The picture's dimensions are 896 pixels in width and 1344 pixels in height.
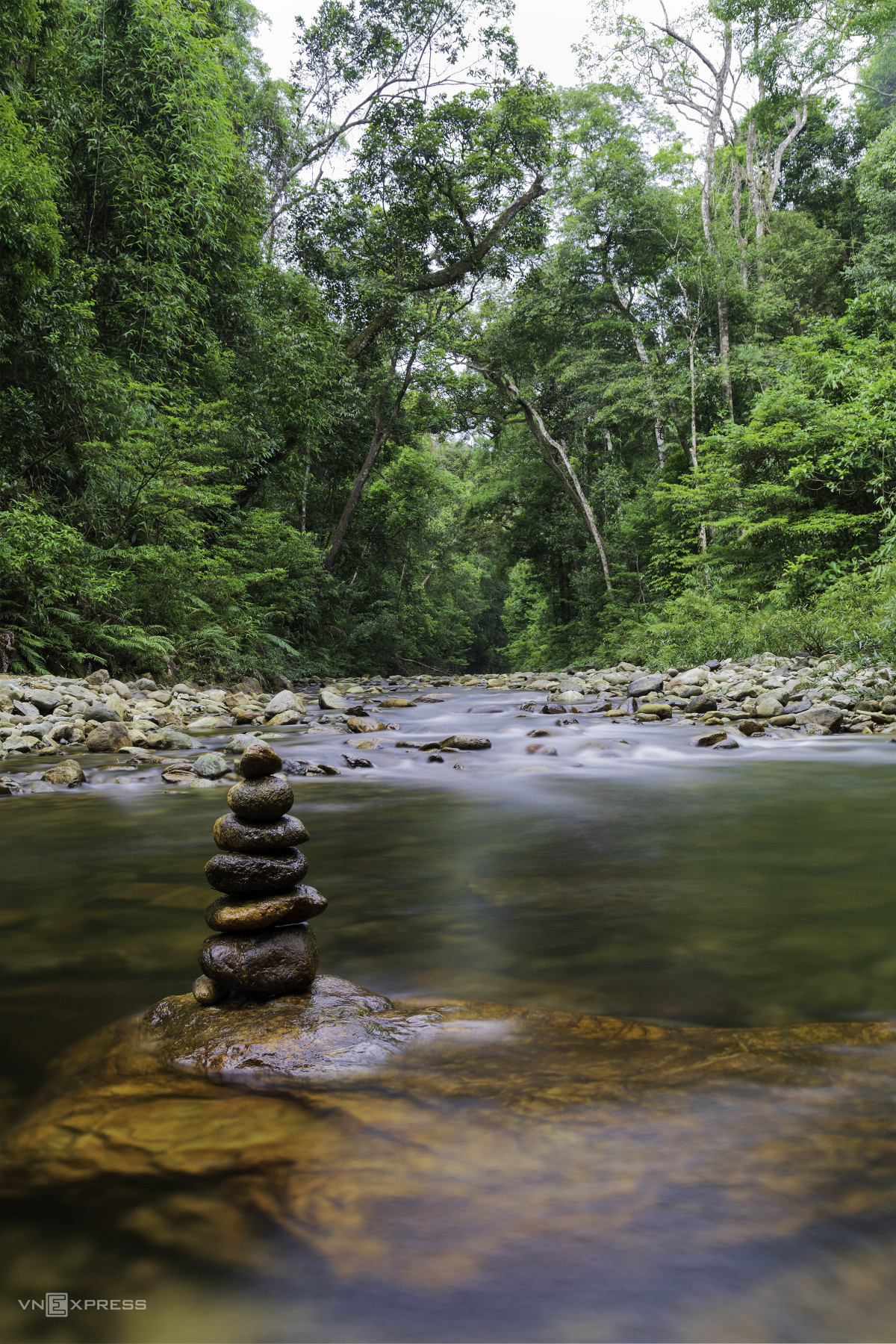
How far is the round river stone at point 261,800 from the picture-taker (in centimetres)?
214

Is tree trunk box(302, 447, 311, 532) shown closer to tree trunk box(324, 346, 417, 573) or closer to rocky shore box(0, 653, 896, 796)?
tree trunk box(324, 346, 417, 573)

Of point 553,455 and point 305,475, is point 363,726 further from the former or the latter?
point 553,455

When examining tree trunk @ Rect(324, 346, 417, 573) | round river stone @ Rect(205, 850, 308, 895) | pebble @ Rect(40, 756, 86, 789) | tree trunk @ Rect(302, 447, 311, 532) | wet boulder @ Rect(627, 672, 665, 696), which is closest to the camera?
round river stone @ Rect(205, 850, 308, 895)

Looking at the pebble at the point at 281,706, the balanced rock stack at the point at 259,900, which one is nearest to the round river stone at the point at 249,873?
the balanced rock stack at the point at 259,900

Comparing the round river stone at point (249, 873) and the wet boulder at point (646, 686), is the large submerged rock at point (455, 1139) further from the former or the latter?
the wet boulder at point (646, 686)

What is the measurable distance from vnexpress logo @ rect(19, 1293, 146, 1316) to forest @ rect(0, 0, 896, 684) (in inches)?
334

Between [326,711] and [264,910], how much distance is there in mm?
9896

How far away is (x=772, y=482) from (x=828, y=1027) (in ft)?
50.5

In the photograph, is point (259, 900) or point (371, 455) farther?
point (371, 455)

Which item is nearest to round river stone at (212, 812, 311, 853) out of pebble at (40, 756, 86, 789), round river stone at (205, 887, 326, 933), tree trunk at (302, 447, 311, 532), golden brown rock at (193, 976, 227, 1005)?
round river stone at (205, 887, 326, 933)

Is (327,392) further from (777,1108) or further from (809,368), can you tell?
(777,1108)

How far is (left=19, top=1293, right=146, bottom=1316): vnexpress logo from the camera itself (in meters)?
1.04

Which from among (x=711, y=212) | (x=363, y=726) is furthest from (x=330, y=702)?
(x=711, y=212)

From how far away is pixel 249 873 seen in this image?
2096 millimetres
